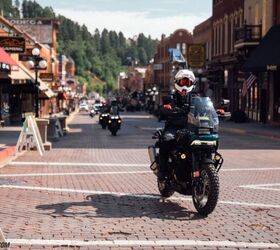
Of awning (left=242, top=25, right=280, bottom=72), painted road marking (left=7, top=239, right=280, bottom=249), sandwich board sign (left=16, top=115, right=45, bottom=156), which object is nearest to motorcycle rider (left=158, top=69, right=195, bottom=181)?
painted road marking (left=7, top=239, right=280, bottom=249)

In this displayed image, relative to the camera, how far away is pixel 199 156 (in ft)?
27.9

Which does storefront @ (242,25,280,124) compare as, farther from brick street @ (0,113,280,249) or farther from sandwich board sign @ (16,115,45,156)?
brick street @ (0,113,280,249)

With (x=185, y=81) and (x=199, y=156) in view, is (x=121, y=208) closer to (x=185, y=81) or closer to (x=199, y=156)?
(x=199, y=156)

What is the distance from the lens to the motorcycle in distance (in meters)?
8.16

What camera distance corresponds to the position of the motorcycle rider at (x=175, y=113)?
8.96 metres

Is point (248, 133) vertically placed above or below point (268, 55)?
below

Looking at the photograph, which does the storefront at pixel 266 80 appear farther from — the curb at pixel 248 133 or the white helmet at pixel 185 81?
the white helmet at pixel 185 81

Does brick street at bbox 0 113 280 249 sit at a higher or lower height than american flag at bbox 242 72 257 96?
lower

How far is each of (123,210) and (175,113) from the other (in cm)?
157

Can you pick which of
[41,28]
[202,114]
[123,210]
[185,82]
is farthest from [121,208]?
[41,28]

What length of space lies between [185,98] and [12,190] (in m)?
3.52

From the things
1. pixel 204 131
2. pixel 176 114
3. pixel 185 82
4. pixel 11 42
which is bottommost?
pixel 204 131

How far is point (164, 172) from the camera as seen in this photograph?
930 cm

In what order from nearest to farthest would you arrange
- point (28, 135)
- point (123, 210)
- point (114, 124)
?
point (123, 210), point (28, 135), point (114, 124)
